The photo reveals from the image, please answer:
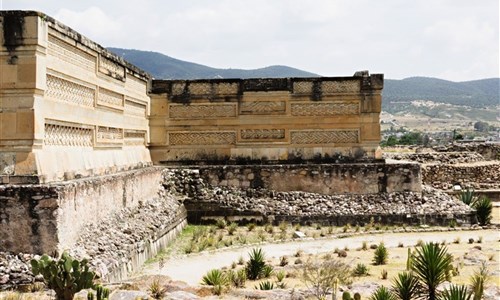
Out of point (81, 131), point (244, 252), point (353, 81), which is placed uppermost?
point (353, 81)

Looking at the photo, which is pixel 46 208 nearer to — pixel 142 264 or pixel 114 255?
pixel 114 255

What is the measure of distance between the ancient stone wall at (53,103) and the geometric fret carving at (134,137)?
1.03 meters

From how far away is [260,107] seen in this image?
18703 mm

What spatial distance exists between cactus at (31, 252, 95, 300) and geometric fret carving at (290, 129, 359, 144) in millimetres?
11341

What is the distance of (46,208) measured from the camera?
922 centimetres

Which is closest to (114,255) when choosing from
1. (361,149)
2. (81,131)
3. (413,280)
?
(81,131)

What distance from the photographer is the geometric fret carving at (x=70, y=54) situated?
10.9 meters

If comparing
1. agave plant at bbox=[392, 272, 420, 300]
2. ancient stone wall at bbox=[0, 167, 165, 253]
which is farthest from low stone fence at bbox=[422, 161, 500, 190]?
ancient stone wall at bbox=[0, 167, 165, 253]

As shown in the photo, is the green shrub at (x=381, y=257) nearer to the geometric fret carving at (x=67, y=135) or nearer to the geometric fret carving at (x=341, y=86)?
the geometric fret carving at (x=67, y=135)

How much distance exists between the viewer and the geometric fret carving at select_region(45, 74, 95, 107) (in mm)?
10859

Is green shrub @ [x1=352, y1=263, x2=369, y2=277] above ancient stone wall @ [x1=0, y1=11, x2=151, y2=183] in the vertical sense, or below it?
below

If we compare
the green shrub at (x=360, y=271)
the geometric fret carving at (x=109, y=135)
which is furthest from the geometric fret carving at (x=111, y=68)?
the green shrub at (x=360, y=271)

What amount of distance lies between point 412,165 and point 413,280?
9.92m

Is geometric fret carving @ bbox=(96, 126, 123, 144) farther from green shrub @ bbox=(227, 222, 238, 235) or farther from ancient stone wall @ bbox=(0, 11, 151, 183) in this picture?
green shrub @ bbox=(227, 222, 238, 235)
